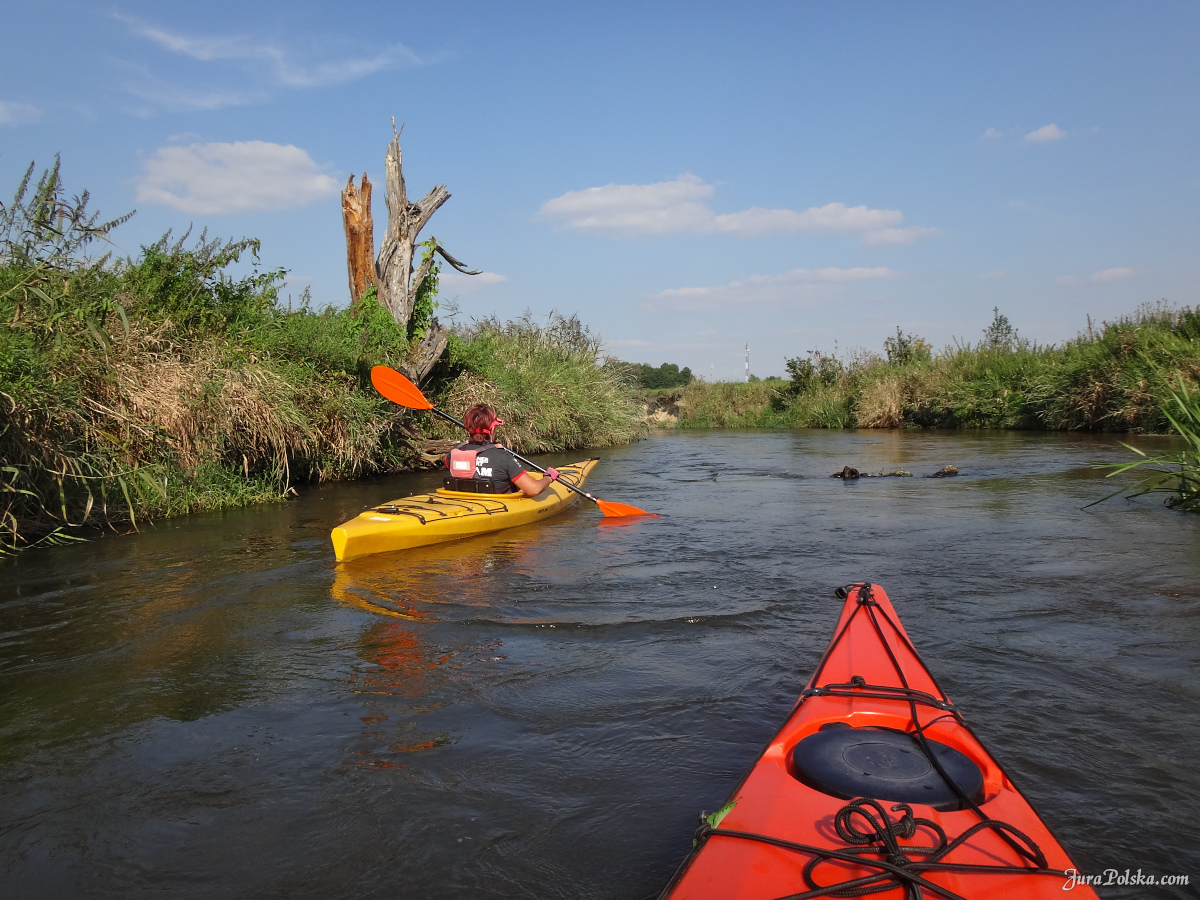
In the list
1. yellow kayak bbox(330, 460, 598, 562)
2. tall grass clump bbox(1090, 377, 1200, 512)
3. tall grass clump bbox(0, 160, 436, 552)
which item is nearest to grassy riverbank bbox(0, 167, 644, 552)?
tall grass clump bbox(0, 160, 436, 552)

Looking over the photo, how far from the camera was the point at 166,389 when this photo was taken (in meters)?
6.84

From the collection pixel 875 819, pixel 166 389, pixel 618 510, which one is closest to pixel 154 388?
pixel 166 389

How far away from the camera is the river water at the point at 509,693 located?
2.18 metres

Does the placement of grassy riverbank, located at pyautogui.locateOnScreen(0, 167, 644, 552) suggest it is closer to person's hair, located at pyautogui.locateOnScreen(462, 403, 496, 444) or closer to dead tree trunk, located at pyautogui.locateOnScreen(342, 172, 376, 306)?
dead tree trunk, located at pyautogui.locateOnScreen(342, 172, 376, 306)

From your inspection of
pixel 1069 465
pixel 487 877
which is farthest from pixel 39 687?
pixel 1069 465

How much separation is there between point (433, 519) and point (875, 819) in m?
4.81

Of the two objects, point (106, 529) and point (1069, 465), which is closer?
point (106, 529)

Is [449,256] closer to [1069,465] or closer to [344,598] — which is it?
[344,598]

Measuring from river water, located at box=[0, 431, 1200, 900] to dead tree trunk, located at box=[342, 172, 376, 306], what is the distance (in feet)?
19.4

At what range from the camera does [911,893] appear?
1505mm

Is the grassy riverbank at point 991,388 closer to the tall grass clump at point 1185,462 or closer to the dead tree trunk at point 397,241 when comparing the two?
the tall grass clump at point 1185,462

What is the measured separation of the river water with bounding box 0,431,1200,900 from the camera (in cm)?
218

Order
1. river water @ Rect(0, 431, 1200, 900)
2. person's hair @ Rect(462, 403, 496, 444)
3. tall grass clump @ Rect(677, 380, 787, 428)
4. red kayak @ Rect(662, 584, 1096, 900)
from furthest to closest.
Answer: tall grass clump @ Rect(677, 380, 787, 428), person's hair @ Rect(462, 403, 496, 444), river water @ Rect(0, 431, 1200, 900), red kayak @ Rect(662, 584, 1096, 900)

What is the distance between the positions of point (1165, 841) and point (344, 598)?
13.3ft
